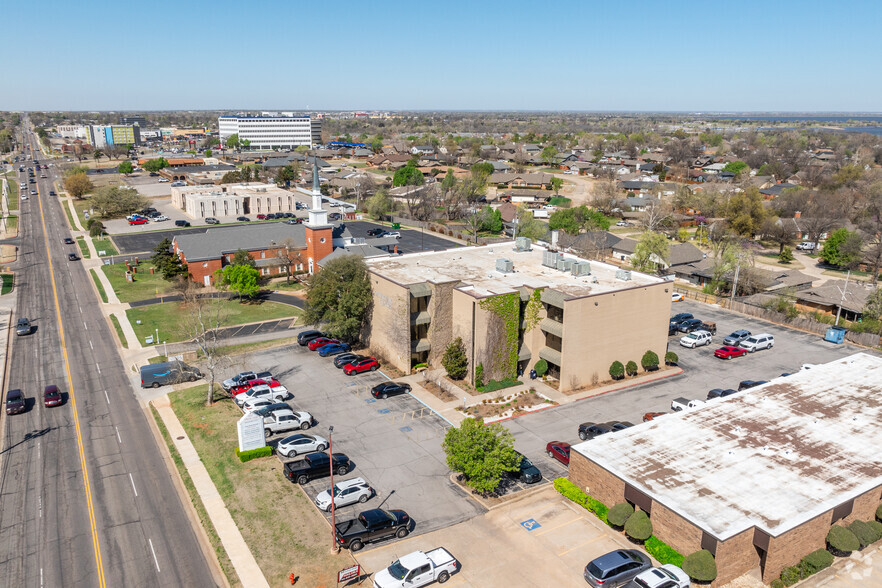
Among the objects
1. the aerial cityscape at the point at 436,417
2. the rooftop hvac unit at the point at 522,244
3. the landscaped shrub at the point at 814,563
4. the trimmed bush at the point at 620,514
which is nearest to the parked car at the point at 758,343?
the aerial cityscape at the point at 436,417

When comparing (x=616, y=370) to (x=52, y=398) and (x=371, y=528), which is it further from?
(x=52, y=398)

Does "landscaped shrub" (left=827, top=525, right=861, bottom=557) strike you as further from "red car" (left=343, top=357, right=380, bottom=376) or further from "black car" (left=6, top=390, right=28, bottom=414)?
"black car" (left=6, top=390, right=28, bottom=414)

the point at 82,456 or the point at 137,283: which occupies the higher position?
the point at 137,283

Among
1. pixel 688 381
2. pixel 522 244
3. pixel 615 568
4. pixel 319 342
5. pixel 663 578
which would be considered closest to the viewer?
pixel 663 578

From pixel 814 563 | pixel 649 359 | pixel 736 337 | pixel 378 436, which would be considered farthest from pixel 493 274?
pixel 814 563

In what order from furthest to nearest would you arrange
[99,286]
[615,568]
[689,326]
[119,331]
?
1. [99,286]
2. [689,326]
3. [119,331]
4. [615,568]

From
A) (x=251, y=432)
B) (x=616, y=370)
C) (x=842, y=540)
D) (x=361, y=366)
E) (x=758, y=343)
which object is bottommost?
(x=361, y=366)

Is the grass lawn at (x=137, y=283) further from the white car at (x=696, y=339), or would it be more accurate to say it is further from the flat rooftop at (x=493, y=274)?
the white car at (x=696, y=339)

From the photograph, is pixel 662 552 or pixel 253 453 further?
pixel 253 453
